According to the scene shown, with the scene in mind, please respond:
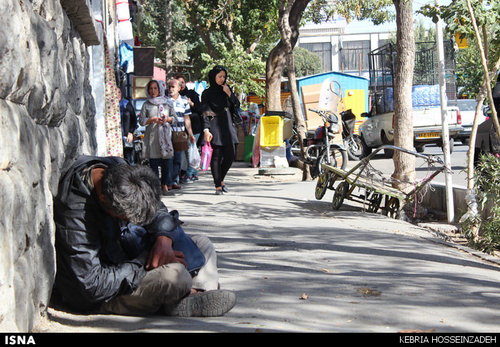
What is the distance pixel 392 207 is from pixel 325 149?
5902 millimetres

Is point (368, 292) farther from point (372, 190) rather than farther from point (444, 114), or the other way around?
point (444, 114)

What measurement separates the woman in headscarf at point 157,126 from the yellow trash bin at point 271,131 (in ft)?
18.0

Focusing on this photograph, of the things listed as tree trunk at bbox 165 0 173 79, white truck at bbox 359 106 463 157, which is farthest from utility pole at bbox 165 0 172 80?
white truck at bbox 359 106 463 157

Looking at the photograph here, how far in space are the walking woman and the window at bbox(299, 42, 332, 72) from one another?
72684 mm

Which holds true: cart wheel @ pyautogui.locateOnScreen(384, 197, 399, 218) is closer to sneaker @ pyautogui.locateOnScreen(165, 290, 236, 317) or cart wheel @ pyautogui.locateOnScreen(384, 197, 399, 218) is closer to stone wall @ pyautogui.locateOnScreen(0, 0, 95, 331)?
stone wall @ pyautogui.locateOnScreen(0, 0, 95, 331)

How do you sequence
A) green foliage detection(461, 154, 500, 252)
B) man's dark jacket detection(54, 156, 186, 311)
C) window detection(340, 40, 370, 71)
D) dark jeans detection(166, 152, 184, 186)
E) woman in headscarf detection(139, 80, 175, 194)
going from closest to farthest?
man's dark jacket detection(54, 156, 186, 311) → green foliage detection(461, 154, 500, 252) → woman in headscarf detection(139, 80, 175, 194) → dark jeans detection(166, 152, 184, 186) → window detection(340, 40, 370, 71)

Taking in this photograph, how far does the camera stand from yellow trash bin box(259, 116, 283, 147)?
1800 centimetres

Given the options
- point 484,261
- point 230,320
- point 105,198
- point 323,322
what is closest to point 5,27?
point 105,198

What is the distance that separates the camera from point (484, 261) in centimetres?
756

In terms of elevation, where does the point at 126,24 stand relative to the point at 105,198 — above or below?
above

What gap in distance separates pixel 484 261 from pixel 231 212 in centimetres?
357

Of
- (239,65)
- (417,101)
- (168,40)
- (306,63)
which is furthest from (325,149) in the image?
(306,63)

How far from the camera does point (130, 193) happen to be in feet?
13.9
